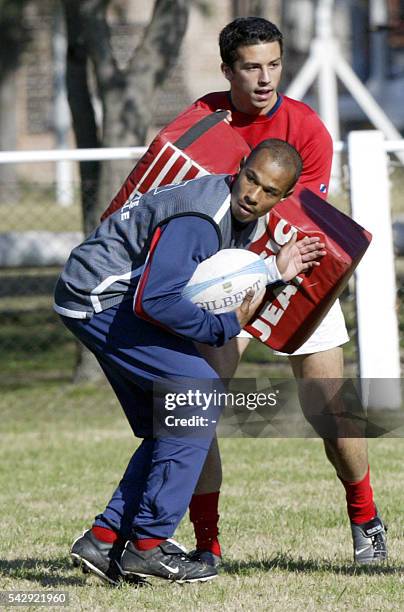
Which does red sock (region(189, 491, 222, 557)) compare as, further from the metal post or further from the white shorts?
the metal post

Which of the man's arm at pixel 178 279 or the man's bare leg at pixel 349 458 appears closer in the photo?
the man's arm at pixel 178 279

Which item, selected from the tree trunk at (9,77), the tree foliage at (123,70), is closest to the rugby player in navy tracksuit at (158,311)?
the tree foliage at (123,70)

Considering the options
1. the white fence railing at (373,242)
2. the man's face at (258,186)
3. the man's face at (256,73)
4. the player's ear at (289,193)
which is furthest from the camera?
the white fence railing at (373,242)

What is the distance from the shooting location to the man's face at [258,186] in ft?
14.3

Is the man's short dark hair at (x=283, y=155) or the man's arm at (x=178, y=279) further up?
the man's short dark hair at (x=283, y=155)

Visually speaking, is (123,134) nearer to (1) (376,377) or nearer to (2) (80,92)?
(2) (80,92)

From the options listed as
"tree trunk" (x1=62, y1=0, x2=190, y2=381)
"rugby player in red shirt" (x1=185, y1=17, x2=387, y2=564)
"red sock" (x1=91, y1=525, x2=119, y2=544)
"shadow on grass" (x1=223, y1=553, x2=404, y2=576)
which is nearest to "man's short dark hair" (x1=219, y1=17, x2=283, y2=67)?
"rugby player in red shirt" (x1=185, y1=17, x2=387, y2=564)

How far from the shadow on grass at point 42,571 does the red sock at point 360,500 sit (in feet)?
Result: 3.76

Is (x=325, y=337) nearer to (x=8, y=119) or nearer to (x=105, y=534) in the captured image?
(x=105, y=534)

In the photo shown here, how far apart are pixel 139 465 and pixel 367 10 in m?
30.1

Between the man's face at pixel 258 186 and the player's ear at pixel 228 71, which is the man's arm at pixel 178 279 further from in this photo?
the player's ear at pixel 228 71

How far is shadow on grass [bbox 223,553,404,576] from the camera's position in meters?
5.01

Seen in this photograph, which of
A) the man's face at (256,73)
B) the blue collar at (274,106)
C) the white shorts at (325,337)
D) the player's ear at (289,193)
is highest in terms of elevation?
the man's face at (256,73)

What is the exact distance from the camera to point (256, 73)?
16.5ft
